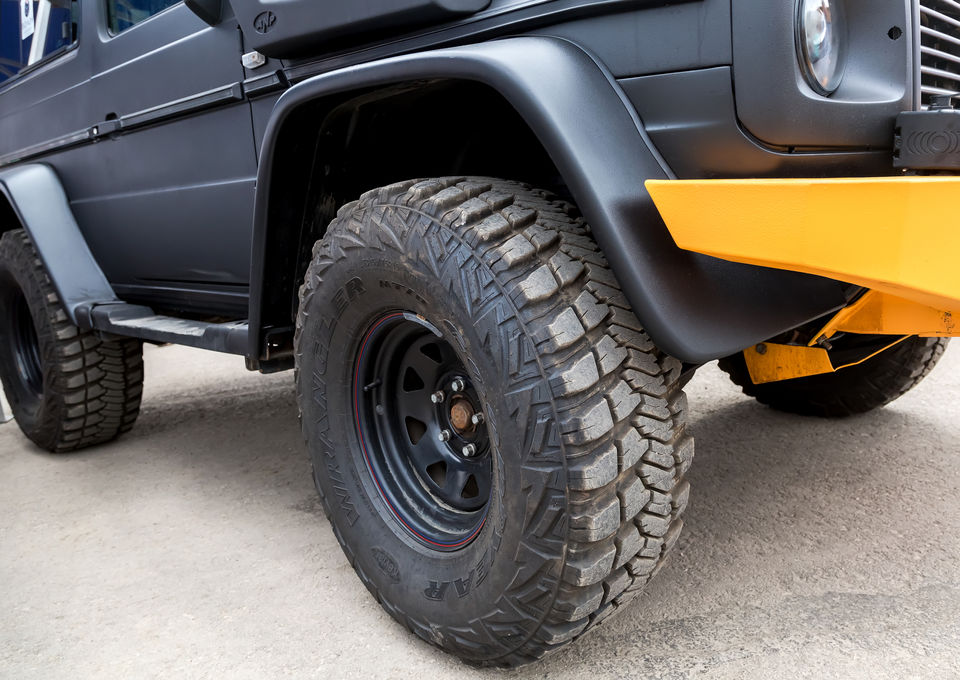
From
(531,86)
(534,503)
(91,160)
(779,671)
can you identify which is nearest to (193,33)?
(91,160)

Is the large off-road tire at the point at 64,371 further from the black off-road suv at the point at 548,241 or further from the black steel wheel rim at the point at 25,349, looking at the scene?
the black off-road suv at the point at 548,241

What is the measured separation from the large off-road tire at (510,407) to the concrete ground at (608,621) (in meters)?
0.23

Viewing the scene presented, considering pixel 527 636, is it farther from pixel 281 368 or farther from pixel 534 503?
pixel 281 368

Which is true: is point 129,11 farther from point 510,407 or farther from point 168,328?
point 510,407

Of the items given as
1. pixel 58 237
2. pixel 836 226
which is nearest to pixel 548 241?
pixel 836 226

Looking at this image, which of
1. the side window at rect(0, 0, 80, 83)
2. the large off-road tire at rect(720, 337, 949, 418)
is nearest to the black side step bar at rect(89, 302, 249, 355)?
the side window at rect(0, 0, 80, 83)

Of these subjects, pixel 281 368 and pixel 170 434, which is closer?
pixel 281 368

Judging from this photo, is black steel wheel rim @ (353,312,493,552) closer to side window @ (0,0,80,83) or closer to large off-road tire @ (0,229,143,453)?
large off-road tire @ (0,229,143,453)

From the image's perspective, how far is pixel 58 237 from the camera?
3.36 meters

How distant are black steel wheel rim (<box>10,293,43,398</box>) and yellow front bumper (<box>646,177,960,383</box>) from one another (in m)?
3.60

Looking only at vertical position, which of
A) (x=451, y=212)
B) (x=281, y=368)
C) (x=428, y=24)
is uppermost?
(x=428, y=24)

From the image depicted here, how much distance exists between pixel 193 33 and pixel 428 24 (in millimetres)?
1160

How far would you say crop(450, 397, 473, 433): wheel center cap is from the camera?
74.9 inches

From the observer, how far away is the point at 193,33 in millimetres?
2506
